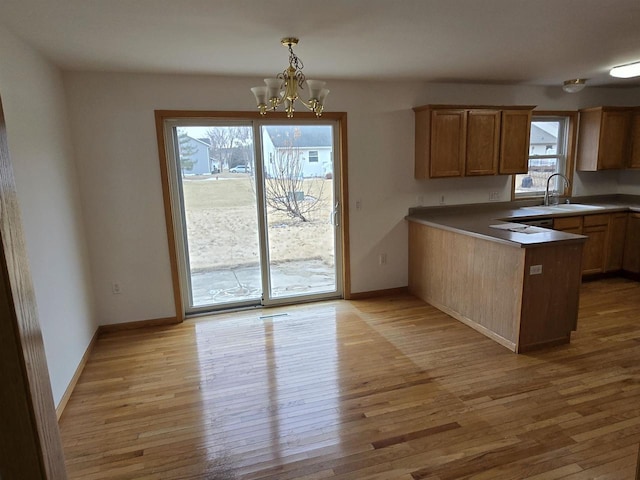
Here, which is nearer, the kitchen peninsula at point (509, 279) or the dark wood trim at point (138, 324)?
the kitchen peninsula at point (509, 279)

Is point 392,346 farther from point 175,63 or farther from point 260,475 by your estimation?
point 175,63

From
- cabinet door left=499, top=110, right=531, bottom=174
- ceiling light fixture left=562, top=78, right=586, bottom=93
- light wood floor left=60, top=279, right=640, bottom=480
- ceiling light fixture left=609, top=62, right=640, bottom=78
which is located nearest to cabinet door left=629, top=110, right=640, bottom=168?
ceiling light fixture left=562, top=78, right=586, bottom=93

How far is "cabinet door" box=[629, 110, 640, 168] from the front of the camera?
4.98m

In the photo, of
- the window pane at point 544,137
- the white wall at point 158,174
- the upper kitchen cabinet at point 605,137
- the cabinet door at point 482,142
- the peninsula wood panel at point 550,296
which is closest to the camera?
the peninsula wood panel at point 550,296

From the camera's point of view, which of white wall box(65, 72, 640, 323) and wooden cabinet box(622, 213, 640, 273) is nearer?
white wall box(65, 72, 640, 323)

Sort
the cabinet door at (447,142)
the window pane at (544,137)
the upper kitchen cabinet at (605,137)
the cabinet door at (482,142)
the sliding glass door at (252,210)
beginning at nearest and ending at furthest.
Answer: the sliding glass door at (252,210) → the cabinet door at (447,142) → the cabinet door at (482,142) → the upper kitchen cabinet at (605,137) → the window pane at (544,137)

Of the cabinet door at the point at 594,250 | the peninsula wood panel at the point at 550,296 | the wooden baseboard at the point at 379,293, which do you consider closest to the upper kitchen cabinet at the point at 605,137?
the cabinet door at the point at 594,250

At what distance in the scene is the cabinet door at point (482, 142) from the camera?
436 cm

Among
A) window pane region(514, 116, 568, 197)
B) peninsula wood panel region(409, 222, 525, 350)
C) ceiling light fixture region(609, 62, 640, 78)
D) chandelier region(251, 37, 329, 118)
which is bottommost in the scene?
peninsula wood panel region(409, 222, 525, 350)

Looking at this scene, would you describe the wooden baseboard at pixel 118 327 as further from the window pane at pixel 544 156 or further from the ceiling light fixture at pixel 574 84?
the ceiling light fixture at pixel 574 84

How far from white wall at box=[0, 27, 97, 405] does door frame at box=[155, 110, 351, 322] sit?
74 cm

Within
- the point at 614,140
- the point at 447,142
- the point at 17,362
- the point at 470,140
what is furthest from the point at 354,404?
the point at 614,140

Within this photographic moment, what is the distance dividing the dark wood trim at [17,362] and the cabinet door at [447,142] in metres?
4.08

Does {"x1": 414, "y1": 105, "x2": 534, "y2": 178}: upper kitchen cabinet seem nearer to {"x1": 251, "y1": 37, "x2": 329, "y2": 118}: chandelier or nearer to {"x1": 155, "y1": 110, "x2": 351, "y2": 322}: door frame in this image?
{"x1": 155, "y1": 110, "x2": 351, "y2": 322}: door frame
